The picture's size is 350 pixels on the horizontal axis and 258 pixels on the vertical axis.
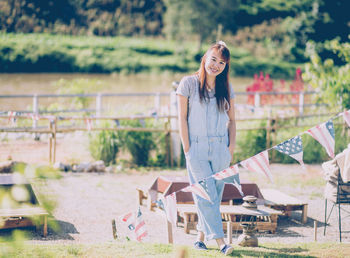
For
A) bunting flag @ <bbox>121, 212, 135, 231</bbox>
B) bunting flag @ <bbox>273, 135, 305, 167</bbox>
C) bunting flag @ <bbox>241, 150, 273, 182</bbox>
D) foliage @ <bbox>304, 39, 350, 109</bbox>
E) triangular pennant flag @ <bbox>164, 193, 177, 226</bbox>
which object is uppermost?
foliage @ <bbox>304, 39, 350, 109</bbox>

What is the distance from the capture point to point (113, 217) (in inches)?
254

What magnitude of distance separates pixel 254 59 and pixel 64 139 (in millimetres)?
39296

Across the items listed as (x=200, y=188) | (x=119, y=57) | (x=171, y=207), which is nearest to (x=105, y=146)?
(x=171, y=207)

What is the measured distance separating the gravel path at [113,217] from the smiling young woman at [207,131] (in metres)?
1.01

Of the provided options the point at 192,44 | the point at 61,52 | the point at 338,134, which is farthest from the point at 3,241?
the point at 192,44

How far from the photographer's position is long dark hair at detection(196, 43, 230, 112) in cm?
425

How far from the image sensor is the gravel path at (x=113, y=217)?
552cm

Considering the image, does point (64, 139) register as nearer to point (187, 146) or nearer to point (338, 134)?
point (338, 134)

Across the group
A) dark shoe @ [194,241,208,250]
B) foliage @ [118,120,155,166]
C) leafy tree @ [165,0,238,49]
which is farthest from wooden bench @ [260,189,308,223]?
leafy tree @ [165,0,238,49]

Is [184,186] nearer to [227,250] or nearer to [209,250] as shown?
[209,250]

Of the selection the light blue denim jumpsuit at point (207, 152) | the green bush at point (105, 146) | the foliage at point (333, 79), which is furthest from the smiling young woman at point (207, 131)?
the foliage at point (333, 79)

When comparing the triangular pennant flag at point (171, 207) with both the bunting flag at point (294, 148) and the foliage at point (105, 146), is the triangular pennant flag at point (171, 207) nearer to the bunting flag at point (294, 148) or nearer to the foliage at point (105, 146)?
the bunting flag at point (294, 148)

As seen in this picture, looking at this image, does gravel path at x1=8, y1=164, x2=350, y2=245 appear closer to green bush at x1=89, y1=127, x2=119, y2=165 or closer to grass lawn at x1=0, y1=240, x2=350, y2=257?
grass lawn at x1=0, y1=240, x2=350, y2=257

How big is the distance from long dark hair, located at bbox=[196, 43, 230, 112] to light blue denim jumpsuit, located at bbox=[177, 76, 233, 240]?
4 centimetres
